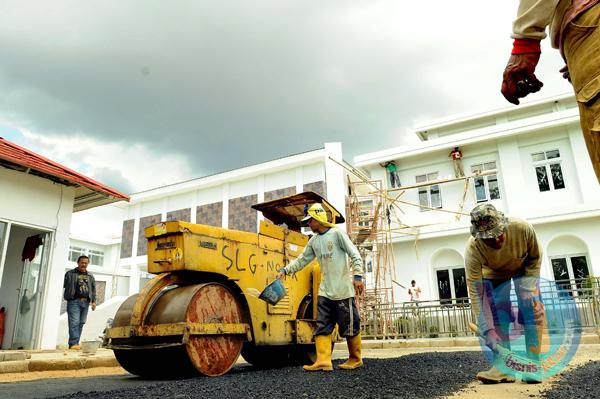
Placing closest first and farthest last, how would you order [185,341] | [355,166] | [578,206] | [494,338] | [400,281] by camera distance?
1. [494,338]
2. [185,341]
3. [578,206]
4. [400,281]
5. [355,166]

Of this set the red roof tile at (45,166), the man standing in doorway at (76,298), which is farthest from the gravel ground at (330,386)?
the red roof tile at (45,166)

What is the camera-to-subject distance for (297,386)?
3.34 metres

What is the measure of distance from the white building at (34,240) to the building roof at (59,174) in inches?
0.6

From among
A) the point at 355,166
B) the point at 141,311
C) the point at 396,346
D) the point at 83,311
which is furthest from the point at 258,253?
the point at 355,166

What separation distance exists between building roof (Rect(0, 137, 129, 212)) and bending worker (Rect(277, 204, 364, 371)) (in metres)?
5.42

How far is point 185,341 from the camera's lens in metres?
4.08

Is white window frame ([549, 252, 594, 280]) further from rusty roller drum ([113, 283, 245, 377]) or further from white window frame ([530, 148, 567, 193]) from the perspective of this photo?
rusty roller drum ([113, 283, 245, 377])

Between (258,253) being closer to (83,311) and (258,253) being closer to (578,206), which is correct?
(83,311)

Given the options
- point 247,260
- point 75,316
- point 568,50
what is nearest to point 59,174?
point 75,316

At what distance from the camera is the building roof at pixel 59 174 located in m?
7.78

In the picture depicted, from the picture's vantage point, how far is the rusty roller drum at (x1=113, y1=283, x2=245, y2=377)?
4.22 m

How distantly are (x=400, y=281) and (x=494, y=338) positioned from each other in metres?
13.5

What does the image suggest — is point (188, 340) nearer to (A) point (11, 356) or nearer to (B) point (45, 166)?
(A) point (11, 356)

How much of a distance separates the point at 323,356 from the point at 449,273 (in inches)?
510
